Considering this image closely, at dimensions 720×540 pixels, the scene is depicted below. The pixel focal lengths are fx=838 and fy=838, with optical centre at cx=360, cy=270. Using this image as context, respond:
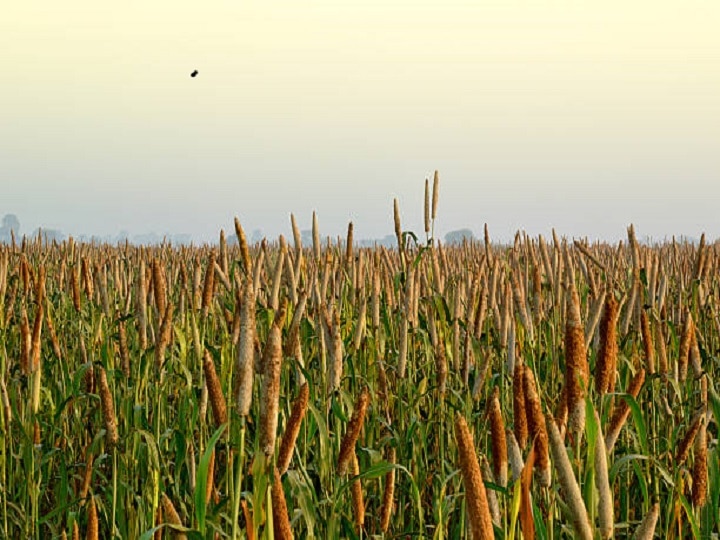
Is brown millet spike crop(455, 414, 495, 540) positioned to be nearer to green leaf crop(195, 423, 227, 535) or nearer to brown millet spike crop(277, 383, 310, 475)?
brown millet spike crop(277, 383, 310, 475)

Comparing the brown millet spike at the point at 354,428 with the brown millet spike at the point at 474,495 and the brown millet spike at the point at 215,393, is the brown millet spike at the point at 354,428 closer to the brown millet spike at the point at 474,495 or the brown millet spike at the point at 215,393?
the brown millet spike at the point at 215,393

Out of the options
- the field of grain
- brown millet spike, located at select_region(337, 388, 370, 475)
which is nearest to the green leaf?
the field of grain

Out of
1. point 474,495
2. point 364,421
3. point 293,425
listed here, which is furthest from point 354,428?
point 364,421

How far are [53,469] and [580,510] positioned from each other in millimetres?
3525

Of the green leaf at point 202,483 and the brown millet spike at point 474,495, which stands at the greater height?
the brown millet spike at point 474,495

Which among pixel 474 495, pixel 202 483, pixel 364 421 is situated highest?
pixel 474 495

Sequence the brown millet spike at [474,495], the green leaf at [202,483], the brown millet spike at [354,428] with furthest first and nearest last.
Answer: the brown millet spike at [354,428] → the green leaf at [202,483] → the brown millet spike at [474,495]

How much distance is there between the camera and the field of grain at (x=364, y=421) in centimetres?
159

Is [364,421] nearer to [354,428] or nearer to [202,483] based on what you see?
[354,428]

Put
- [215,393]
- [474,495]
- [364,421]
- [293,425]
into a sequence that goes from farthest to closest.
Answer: [364,421], [215,393], [293,425], [474,495]

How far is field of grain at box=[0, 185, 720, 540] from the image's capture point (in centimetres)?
159

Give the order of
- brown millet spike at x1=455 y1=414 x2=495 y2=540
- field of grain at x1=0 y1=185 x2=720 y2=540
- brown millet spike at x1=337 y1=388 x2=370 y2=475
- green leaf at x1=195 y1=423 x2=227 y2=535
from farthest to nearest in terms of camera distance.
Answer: brown millet spike at x1=337 y1=388 x2=370 y2=475, green leaf at x1=195 y1=423 x2=227 y2=535, field of grain at x1=0 y1=185 x2=720 y2=540, brown millet spike at x1=455 y1=414 x2=495 y2=540

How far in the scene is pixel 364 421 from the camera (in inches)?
129

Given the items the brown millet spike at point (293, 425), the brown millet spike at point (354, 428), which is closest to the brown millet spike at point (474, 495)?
the brown millet spike at point (293, 425)
